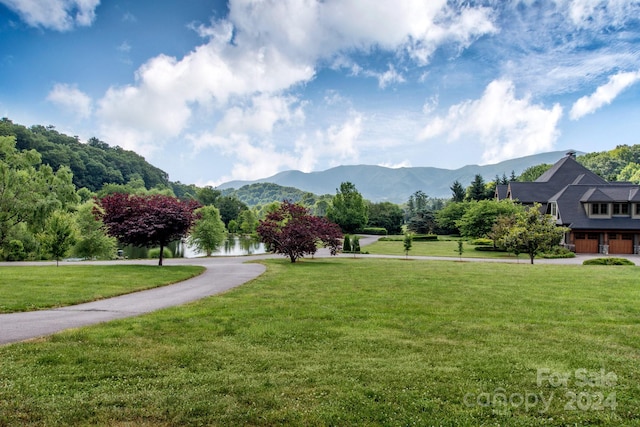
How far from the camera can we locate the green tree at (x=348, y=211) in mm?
65250

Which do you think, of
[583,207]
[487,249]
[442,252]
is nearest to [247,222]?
[442,252]

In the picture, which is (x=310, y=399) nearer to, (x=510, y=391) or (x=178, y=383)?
(x=178, y=383)

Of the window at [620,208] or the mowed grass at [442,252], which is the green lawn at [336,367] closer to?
the mowed grass at [442,252]

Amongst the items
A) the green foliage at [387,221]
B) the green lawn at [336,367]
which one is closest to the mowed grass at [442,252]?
the green lawn at [336,367]

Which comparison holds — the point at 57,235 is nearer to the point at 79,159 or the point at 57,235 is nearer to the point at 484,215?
the point at 484,215

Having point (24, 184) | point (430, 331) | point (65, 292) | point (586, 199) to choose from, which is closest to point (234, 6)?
point (65, 292)

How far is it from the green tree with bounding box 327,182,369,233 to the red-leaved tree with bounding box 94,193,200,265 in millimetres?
47666

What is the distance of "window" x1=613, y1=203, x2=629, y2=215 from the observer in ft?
111

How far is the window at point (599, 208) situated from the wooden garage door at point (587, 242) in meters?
2.25

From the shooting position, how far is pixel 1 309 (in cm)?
848

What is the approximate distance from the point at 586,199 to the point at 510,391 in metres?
38.6

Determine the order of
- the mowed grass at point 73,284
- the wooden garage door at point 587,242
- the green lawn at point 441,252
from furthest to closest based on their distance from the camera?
the wooden garage door at point 587,242, the green lawn at point 441,252, the mowed grass at point 73,284

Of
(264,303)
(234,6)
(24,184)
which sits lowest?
(264,303)

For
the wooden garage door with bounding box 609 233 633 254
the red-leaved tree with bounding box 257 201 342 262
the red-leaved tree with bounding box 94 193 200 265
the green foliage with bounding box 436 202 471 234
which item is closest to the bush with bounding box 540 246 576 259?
the wooden garage door with bounding box 609 233 633 254
